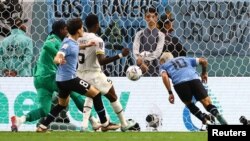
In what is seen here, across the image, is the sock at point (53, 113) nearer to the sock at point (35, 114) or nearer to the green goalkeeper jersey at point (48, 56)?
the sock at point (35, 114)

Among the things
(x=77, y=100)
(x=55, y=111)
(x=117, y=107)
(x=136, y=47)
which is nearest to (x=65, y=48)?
(x=55, y=111)

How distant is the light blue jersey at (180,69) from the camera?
1261cm

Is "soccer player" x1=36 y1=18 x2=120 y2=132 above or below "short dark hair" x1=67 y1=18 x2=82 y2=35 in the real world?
below

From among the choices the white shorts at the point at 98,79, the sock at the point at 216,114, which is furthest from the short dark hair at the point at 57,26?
the sock at the point at 216,114

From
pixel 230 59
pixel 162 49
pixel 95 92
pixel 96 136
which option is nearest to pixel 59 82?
pixel 95 92

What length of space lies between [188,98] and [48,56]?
1.93 metres

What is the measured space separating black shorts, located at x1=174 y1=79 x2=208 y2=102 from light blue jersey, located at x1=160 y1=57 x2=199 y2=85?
7 cm

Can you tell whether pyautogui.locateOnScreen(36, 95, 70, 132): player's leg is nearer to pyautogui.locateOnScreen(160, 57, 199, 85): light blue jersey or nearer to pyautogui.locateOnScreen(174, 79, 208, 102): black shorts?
pyautogui.locateOnScreen(160, 57, 199, 85): light blue jersey

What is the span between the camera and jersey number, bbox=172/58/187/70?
12.6m

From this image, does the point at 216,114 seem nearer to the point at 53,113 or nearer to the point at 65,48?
the point at 53,113

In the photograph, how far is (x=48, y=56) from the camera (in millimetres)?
12250

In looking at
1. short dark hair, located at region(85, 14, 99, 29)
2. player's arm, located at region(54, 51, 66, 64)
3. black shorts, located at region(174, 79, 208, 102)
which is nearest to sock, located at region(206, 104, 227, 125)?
black shorts, located at region(174, 79, 208, 102)

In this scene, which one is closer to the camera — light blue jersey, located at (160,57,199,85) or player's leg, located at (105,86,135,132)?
player's leg, located at (105,86,135,132)

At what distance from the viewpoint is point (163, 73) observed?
12531 millimetres
